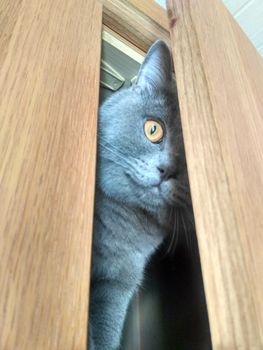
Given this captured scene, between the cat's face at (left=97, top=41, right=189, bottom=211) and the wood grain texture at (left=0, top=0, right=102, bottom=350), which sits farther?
the cat's face at (left=97, top=41, right=189, bottom=211)

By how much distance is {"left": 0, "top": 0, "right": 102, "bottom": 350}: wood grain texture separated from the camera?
29 centimetres

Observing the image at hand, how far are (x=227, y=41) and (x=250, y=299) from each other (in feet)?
1.53

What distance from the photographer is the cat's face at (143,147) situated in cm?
69

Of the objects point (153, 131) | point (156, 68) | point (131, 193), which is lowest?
point (131, 193)

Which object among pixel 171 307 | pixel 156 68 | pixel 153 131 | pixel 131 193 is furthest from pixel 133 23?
pixel 171 307

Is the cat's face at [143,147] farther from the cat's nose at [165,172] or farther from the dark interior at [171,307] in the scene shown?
the dark interior at [171,307]

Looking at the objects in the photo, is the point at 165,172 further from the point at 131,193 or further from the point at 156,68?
the point at 156,68

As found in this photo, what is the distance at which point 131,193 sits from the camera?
2.35ft

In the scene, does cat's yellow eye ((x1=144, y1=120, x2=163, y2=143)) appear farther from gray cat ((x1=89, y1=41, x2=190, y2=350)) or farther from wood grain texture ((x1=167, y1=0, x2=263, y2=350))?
wood grain texture ((x1=167, y1=0, x2=263, y2=350))

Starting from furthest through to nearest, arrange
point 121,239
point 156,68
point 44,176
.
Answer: point 156,68 → point 121,239 → point 44,176

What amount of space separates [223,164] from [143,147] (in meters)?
0.36

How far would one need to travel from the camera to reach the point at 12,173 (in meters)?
0.33

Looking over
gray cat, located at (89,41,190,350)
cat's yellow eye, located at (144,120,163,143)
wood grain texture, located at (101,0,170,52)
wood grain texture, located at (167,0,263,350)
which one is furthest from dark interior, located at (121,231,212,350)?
wood grain texture, located at (101,0,170,52)

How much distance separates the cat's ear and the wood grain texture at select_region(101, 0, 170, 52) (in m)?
0.05
